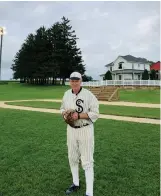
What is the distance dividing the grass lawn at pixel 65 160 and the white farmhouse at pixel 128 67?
60635 mm

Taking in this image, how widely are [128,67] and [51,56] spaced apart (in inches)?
668

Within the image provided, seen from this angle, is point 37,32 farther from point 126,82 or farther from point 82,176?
point 82,176

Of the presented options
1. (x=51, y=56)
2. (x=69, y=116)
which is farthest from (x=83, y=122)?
(x=51, y=56)

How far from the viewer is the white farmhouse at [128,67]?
240 feet

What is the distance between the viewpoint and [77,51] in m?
71.6

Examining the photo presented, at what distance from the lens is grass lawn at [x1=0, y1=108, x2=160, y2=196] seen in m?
6.12

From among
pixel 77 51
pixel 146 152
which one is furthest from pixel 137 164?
pixel 77 51

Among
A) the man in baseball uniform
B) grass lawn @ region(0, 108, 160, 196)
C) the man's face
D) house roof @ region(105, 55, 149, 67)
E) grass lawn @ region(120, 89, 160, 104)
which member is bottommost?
grass lawn @ region(0, 108, 160, 196)

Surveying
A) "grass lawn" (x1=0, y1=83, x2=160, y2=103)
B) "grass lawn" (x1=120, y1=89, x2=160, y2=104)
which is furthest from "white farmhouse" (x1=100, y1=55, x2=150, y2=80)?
"grass lawn" (x1=120, y1=89, x2=160, y2=104)

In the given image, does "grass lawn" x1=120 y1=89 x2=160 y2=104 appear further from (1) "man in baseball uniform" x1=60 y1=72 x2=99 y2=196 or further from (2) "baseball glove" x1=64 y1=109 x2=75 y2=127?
(2) "baseball glove" x1=64 y1=109 x2=75 y2=127

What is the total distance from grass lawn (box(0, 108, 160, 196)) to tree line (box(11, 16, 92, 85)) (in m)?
53.0

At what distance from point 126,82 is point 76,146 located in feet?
144

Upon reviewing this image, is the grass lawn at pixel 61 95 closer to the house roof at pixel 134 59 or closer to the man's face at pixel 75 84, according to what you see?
the man's face at pixel 75 84

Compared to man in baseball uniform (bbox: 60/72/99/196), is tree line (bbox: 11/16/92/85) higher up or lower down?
higher up
